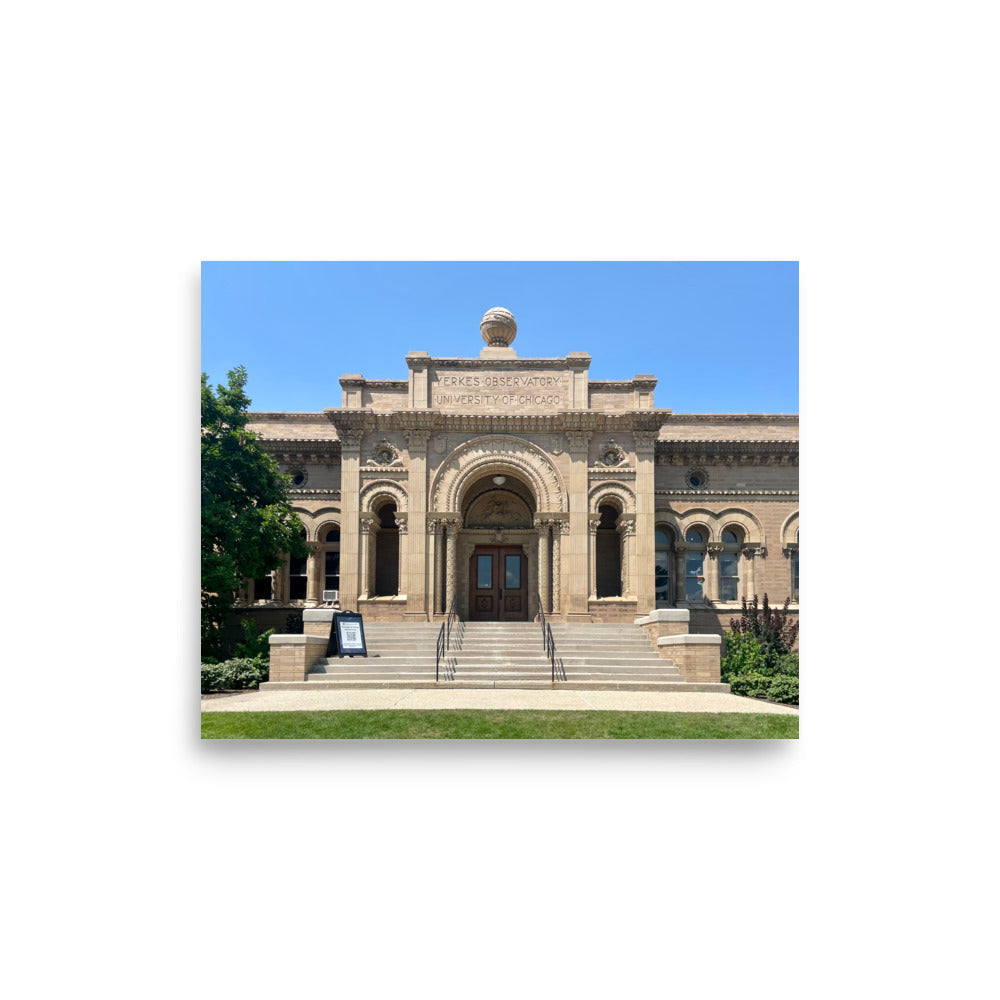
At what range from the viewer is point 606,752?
8.20 meters

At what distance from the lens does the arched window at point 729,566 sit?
17.8 metres

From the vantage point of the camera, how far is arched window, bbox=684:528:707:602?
17.8 metres

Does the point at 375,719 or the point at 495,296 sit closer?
the point at 375,719

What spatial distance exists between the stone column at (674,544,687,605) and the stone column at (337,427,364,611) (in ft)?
Result: 26.3

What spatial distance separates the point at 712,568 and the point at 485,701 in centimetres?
986

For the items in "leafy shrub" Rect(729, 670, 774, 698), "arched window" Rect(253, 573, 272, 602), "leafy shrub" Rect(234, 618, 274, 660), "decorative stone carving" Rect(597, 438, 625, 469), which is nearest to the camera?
"leafy shrub" Rect(729, 670, 774, 698)

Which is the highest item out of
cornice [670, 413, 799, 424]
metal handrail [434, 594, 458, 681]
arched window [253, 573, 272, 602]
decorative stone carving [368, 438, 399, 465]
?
cornice [670, 413, 799, 424]

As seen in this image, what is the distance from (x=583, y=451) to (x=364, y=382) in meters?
5.44

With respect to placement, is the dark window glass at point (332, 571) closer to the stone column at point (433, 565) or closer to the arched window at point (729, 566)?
the stone column at point (433, 565)

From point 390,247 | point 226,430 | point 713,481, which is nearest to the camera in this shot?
point 390,247

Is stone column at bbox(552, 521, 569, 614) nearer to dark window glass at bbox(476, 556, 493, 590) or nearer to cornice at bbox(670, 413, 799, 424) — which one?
dark window glass at bbox(476, 556, 493, 590)

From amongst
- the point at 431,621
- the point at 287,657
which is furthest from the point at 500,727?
the point at 431,621

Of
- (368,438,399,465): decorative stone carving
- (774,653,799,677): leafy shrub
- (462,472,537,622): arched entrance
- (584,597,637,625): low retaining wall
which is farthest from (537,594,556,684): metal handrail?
(368,438,399,465): decorative stone carving
